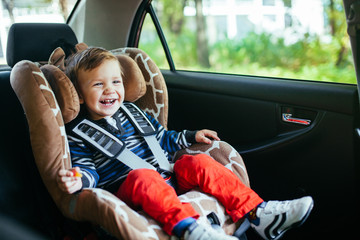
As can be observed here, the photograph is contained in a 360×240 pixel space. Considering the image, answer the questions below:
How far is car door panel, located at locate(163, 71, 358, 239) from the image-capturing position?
182 cm

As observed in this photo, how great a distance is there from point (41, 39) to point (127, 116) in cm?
64

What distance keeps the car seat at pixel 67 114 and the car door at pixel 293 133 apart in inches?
14.6

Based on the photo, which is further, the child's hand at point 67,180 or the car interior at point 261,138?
the car interior at point 261,138

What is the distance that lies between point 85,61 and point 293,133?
111 centimetres

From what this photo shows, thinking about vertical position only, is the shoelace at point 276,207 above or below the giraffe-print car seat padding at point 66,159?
below

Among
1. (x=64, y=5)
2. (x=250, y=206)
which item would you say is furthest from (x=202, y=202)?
(x=64, y=5)

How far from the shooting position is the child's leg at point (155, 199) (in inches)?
54.6

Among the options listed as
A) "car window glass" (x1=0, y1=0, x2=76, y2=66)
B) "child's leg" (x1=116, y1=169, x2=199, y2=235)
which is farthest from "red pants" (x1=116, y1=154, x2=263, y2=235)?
"car window glass" (x1=0, y1=0, x2=76, y2=66)

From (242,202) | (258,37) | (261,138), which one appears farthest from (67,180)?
(258,37)

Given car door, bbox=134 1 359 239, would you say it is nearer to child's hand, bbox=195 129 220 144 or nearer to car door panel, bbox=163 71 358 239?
car door panel, bbox=163 71 358 239

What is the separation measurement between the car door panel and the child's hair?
0.76 meters

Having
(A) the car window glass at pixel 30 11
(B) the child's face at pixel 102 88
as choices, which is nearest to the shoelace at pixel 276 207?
(B) the child's face at pixel 102 88

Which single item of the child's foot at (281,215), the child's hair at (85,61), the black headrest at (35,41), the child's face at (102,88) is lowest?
the child's foot at (281,215)

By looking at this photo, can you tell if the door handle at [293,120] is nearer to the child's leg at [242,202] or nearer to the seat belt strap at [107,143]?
the child's leg at [242,202]
